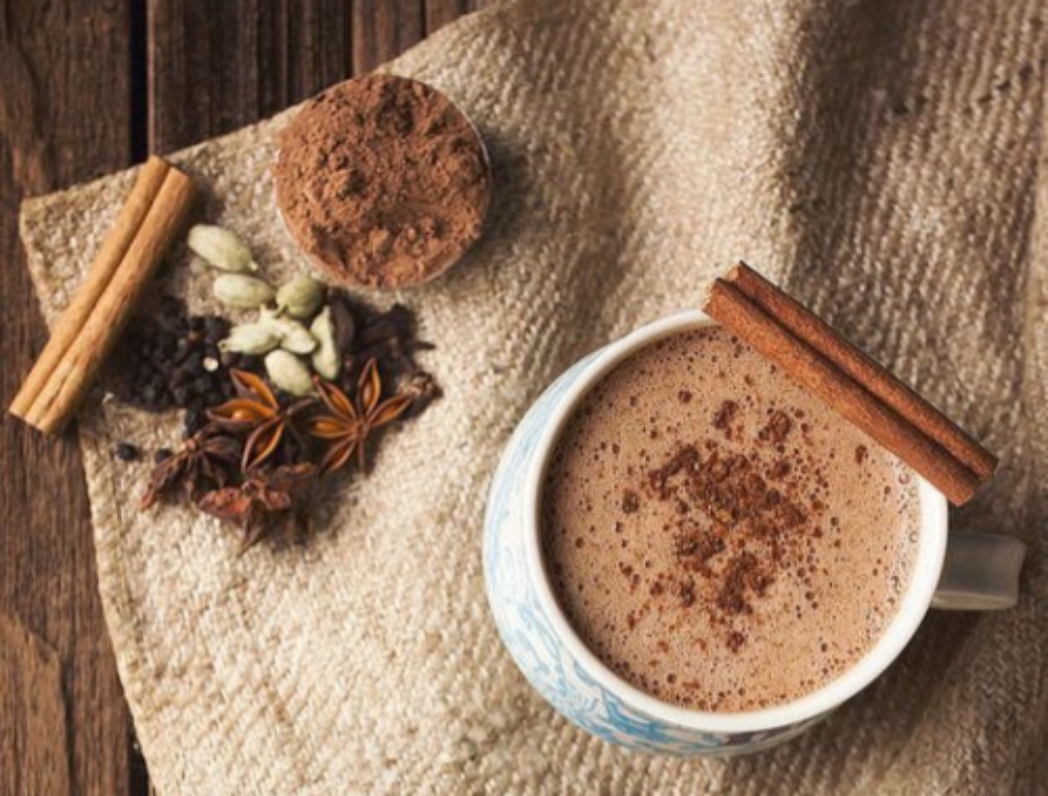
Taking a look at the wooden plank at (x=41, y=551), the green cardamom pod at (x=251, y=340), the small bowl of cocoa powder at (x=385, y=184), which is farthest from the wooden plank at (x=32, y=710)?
the small bowl of cocoa powder at (x=385, y=184)

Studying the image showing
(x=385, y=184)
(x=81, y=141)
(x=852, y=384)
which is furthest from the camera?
(x=81, y=141)

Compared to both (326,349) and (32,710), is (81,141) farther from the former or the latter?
(32,710)

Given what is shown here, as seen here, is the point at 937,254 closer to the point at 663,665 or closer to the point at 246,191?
the point at 663,665

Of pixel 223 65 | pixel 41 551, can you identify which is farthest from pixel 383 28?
pixel 41 551

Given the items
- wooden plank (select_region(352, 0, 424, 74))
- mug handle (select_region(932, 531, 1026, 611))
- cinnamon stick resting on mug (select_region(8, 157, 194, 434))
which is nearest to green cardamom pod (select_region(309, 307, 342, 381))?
cinnamon stick resting on mug (select_region(8, 157, 194, 434))

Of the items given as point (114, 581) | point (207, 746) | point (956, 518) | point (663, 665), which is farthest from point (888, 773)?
point (114, 581)

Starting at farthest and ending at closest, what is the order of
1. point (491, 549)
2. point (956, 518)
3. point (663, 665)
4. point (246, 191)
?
point (246, 191) → point (956, 518) → point (491, 549) → point (663, 665)
